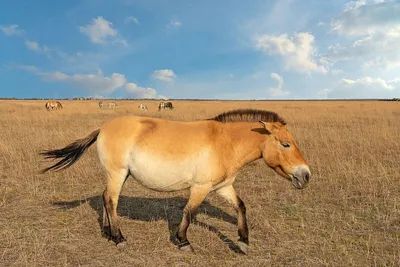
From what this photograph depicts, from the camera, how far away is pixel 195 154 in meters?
4.29

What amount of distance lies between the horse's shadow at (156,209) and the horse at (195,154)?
3.13 ft

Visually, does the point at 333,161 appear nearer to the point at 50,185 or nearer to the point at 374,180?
the point at 374,180

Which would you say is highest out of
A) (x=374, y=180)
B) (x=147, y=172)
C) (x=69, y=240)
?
(x=147, y=172)

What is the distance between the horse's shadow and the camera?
5.61 m

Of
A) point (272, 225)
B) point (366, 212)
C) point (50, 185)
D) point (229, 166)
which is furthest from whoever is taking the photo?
point (50, 185)

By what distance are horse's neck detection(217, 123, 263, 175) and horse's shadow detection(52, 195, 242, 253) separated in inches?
55.2

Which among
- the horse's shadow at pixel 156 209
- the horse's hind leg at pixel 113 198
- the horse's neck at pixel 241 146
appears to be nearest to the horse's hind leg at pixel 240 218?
the horse's neck at pixel 241 146

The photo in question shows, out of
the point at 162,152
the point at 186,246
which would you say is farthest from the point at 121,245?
the point at 162,152

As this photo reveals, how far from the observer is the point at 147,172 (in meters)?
4.39

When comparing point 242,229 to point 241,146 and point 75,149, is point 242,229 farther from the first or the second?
point 75,149

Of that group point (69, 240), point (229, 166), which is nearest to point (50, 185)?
point (69, 240)

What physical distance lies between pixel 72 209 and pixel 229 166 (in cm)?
364

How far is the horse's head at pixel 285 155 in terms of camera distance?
13.8ft

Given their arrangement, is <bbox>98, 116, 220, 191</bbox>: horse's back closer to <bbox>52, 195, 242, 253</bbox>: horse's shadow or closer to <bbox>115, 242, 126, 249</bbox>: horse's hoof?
<bbox>115, 242, 126, 249</bbox>: horse's hoof
